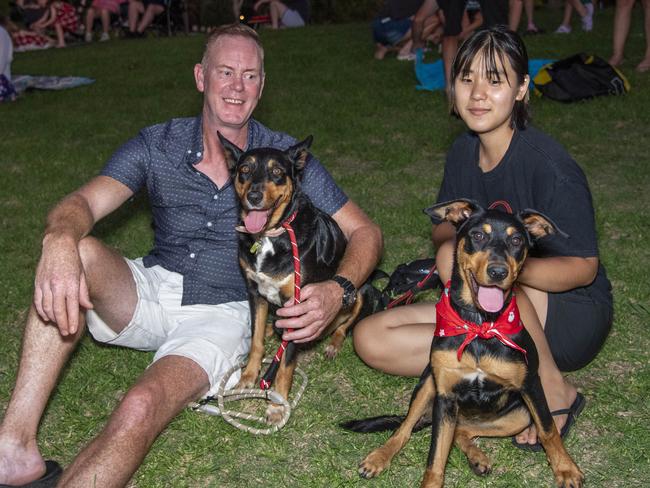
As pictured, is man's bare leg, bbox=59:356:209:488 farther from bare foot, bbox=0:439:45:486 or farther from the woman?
the woman

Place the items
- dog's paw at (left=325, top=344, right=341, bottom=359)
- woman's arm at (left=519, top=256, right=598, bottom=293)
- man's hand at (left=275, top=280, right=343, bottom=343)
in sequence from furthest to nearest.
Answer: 1. dog's paw at (left=325, top=344, right=341, bottom=359)
2. man's hand at (left=275, top=280, right=343, bottom=343)
3. woman's arm at (left=519, top=256, right=598, bottom=293)

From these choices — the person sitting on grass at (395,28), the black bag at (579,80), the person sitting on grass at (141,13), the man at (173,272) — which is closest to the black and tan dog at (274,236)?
the man at (173,272)

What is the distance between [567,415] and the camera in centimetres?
333

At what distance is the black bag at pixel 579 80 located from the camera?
9039 millimetres

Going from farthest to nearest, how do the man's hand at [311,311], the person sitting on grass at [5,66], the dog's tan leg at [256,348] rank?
the person sitting on grass at [5,66], the dog's tan leg at [256,348], the man's hand at [311,311]

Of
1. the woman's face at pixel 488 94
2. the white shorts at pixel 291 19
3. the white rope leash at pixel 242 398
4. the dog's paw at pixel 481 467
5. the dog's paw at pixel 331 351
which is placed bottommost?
the white shorts at pixel 291 19

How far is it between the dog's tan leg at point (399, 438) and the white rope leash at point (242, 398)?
0.50 metres

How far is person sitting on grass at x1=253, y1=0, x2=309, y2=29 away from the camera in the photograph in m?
17.7

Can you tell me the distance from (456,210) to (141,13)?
1672 cm

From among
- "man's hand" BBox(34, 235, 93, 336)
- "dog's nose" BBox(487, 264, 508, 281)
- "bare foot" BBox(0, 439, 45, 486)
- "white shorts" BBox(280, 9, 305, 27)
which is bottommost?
"white shorts" BBox(280, 9, 305, 27)

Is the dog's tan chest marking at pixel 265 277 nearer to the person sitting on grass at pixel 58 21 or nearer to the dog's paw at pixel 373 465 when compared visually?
the dog's paw at pixel 373 465

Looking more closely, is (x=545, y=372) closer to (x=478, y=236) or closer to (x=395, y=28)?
(x=478, y=236)

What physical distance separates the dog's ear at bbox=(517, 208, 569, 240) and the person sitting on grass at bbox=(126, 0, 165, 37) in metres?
16.5

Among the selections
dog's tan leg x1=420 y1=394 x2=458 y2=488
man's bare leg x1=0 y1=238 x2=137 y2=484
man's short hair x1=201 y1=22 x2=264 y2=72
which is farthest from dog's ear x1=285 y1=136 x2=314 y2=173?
dog's tan leg x1=420 y1=394 x2=458 y2=488
